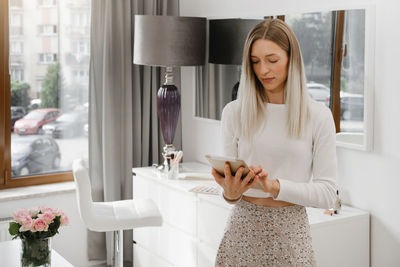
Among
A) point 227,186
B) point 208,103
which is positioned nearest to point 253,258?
point 227,186

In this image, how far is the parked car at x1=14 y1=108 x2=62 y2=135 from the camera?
12.6 feet

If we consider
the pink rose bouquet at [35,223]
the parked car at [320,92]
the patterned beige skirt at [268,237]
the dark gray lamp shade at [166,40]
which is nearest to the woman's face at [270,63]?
the patterned beige skirt at [268,237]

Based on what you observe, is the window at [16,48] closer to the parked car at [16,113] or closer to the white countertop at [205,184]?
the parked car at [16,113]

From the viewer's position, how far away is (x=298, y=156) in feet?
6.28

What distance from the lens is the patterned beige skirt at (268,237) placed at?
195cm

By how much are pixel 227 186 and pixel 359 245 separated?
1.11 meters

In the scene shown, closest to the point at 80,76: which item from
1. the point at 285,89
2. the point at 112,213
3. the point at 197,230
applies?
the point at 112,213

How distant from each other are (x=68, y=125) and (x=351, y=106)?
6.80ft

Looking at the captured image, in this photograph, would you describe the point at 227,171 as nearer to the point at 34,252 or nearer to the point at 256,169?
the point at 256,169

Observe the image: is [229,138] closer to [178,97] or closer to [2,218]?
[178,97]

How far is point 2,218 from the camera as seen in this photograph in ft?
12.0

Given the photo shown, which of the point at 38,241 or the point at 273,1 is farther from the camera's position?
the point at 273,1

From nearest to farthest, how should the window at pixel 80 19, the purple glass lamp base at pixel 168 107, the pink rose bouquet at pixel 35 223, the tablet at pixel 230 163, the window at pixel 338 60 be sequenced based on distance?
the tablet at pixel 230 163
the pink rose bouquet at pixel 35 223
the window at pixel 338 60
the purple glass lamp base at pixel 168 107
the window at pixel 80 19

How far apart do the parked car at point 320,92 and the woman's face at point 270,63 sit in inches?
38.1
